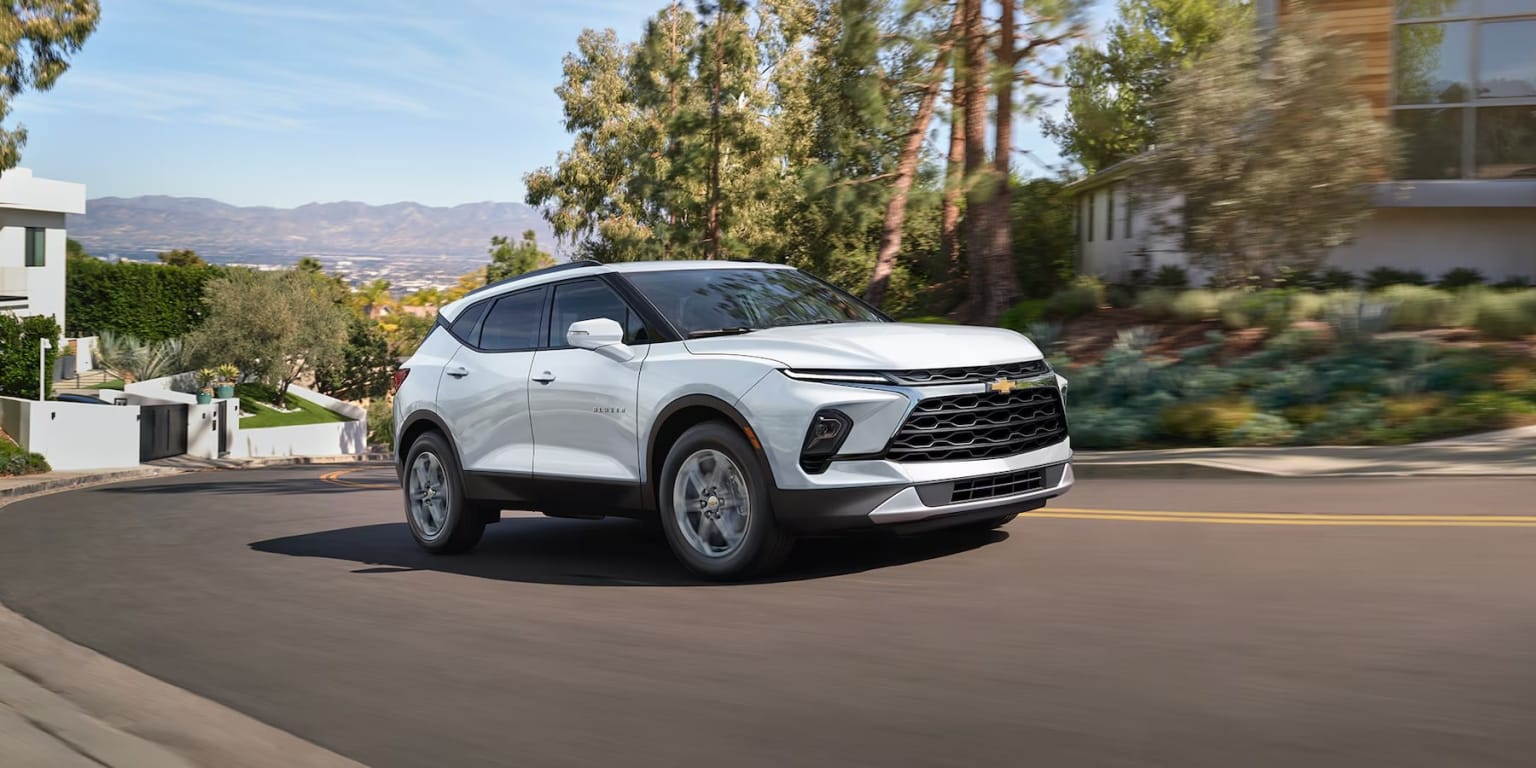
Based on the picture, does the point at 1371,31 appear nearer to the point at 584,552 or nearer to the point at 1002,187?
the point at 1002,187

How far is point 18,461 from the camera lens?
38.2m

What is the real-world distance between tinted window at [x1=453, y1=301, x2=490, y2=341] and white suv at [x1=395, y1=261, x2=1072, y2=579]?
0.03m

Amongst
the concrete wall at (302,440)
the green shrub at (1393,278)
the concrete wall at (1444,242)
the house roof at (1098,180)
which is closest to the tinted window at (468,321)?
the concrete wall at (1444,242)

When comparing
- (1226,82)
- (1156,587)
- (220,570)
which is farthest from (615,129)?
(1156,587)

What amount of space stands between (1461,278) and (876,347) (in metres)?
20.3

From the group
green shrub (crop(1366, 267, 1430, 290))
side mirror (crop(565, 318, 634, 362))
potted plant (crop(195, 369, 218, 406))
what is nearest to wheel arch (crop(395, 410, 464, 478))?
side mirror (crop(565, 318, 634, 362))

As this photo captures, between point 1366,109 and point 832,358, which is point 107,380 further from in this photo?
point 832,358

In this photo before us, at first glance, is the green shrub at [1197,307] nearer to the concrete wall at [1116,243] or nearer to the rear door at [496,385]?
the concrete wall at [1116,243]

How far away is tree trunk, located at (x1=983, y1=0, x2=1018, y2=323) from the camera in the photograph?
21.0m

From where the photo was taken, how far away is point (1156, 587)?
687 centimetres

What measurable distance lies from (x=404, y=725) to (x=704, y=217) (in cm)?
2997

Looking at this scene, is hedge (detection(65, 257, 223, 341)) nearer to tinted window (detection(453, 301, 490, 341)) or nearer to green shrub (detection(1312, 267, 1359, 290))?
green shrub (detection(1312, 267, 1359, 290))

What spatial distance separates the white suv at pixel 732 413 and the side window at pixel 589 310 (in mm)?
12

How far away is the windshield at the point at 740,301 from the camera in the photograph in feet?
27.2
